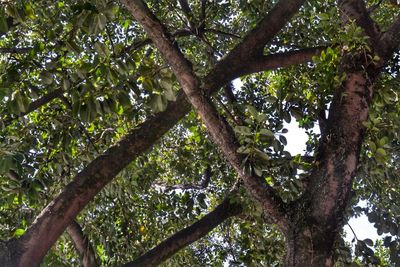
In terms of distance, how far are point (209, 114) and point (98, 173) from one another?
1170 mm

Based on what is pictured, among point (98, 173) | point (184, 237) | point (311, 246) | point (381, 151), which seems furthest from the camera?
point (184, 237)

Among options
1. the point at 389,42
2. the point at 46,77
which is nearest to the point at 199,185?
the point at 389,42

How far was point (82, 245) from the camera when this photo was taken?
5.19m

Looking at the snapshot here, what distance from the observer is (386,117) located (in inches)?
138

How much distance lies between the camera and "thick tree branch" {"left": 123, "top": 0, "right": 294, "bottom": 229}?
2756 millimetres

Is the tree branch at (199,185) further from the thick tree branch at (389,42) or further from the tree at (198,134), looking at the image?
the thick tree branch at (389,42)

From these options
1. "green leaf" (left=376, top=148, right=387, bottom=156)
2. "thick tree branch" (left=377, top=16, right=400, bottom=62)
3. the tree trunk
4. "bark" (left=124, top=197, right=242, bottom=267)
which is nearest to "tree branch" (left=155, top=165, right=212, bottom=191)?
"bark" (left=124, top=197, right=242, bottom=267)

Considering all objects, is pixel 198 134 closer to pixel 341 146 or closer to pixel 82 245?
pixel 82 245

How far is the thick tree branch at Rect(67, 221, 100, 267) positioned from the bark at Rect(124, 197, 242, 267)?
741 millimetres

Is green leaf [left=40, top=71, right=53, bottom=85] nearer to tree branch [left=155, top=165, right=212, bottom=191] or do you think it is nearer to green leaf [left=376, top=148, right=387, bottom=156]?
green leaf [left=376, top=148, right=387, bottom=156]

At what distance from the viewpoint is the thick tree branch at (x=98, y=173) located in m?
3.33

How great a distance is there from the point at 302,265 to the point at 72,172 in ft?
10.6

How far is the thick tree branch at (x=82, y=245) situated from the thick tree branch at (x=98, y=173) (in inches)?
63.6

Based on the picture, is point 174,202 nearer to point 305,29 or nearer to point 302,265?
point 305,29
